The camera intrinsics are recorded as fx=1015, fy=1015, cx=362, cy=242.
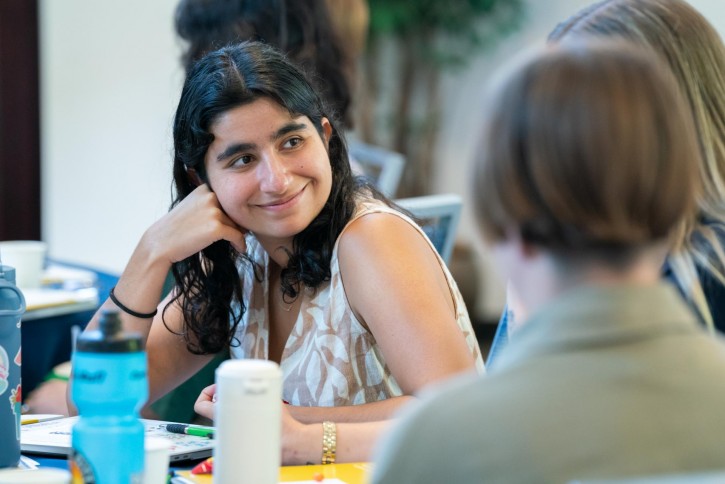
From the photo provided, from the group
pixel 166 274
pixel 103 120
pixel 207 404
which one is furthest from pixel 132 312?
pixel 103 120

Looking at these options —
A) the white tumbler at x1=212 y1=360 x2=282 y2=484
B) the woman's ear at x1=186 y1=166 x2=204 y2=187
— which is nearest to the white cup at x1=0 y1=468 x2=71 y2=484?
the white tumbler at x1=212 y1=360 x2=282 y2=484

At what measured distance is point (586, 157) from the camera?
2.52 ft

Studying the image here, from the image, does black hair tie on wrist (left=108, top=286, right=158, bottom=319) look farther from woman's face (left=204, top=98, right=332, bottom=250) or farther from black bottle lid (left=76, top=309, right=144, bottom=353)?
black bottle lid (left=76, top=309, right=144, bottom=353)

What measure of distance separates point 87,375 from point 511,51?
4.70 meters

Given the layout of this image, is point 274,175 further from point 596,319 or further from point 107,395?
point 596,319

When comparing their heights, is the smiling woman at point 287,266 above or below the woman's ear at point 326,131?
below

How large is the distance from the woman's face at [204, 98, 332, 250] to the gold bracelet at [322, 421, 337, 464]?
409mm

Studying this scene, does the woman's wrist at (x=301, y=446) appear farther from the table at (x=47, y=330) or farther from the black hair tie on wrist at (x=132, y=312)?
the table at (x=47, y=330)

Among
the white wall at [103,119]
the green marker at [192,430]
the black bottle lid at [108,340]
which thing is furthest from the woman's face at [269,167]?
the white wall at [103,119]

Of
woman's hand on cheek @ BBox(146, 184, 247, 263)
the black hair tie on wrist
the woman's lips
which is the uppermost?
the woman's lips

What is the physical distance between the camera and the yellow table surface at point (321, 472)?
3.94ft

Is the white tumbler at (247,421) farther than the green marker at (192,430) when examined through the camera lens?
No

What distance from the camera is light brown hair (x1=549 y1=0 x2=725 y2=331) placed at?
1380 millimetres

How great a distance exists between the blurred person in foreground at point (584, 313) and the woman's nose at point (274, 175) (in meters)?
0.79
